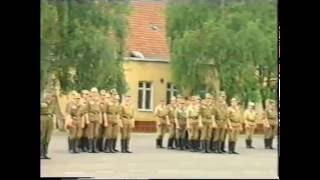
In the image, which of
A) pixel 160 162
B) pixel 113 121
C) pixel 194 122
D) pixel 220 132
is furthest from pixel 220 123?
pixel 113 121

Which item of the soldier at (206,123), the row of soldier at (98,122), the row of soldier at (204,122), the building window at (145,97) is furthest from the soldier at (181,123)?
the row of soldier at (98,122)

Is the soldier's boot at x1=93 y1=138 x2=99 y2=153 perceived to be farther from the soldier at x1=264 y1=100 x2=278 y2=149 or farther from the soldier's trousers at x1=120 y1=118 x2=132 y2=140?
the soldier at x1=264 y1=100 x2=278 y2=149

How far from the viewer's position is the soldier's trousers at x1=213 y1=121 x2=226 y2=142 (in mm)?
3643

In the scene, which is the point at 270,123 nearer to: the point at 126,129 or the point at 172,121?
the point at 172,121

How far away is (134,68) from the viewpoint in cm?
354

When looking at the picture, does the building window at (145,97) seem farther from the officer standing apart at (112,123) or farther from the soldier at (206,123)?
the soldier at (206,123)

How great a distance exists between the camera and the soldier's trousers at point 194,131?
3672 millimetres

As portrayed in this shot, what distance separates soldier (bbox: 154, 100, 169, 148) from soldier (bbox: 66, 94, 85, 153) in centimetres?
50

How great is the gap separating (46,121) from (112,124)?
0.45 metres

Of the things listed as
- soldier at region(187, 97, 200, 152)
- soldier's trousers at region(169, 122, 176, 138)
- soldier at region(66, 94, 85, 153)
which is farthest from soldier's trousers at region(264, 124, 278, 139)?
soldier at region(66, 94, 85, 153)

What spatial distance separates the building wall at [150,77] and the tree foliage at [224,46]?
8 centimetres
